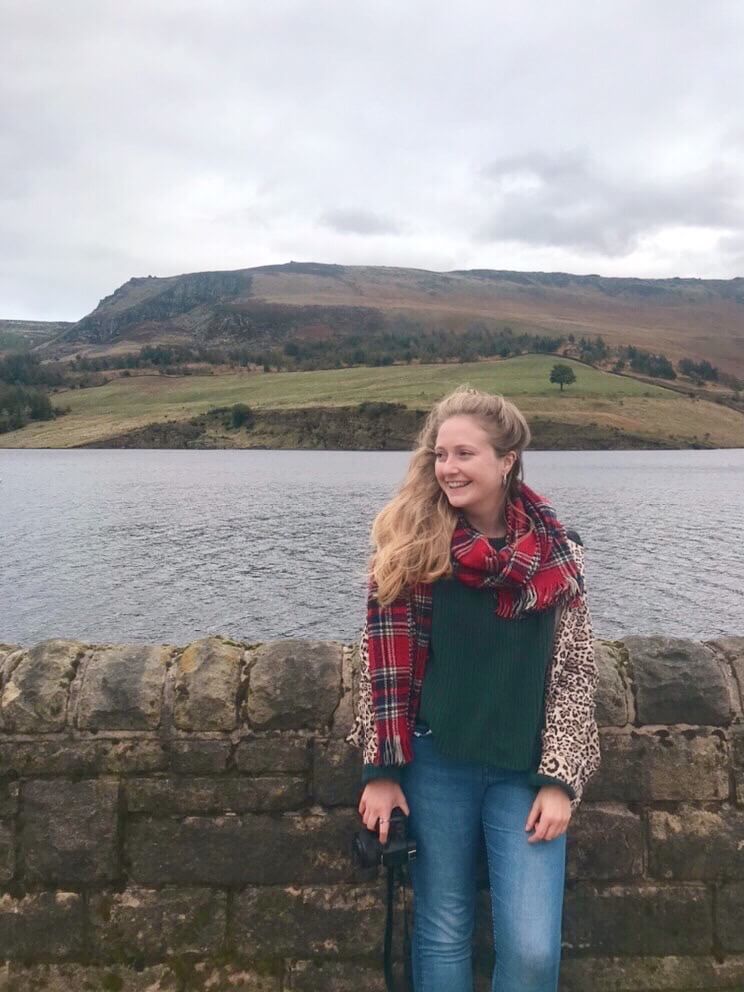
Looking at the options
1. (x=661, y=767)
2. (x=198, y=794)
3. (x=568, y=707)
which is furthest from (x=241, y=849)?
(x=661, y=767)

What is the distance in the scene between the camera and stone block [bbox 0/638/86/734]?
332cm

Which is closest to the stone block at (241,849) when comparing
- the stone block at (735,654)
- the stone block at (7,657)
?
the stone block at (7,657)

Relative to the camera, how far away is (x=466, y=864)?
298cm

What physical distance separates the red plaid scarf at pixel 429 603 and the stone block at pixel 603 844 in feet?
3.19

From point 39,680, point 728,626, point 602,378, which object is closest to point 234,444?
point 602,378

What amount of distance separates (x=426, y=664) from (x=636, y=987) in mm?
1702

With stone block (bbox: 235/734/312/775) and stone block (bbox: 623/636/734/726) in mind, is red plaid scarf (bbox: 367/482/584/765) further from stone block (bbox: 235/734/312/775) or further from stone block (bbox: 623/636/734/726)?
stone block (bbox: 623/636/734/726)

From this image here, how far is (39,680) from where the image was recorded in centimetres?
337

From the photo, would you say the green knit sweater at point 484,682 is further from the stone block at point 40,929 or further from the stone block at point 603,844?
the stone block at point 40,929

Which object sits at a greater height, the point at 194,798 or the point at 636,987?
the point at 194,798

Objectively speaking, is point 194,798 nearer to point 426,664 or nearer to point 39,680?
point 39,680

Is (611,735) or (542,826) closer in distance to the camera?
(542,826)

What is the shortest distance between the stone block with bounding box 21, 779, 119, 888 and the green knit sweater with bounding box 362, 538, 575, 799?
115 cm

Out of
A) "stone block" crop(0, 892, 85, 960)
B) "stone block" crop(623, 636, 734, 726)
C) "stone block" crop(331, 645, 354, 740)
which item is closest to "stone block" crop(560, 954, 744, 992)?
"stone block" crop(623, 636, 734, 726)
